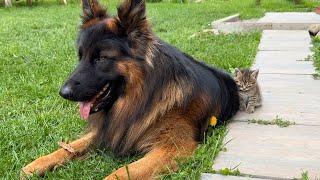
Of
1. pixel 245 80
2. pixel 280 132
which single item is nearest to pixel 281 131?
pixel 280 132

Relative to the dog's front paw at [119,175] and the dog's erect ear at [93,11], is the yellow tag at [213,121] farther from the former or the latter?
the dog's erect ear at [93,11]

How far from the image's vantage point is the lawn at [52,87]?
3.25m

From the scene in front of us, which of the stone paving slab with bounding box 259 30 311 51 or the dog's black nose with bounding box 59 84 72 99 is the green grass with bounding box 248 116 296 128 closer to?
the dog's black nose with bounding box 59 84 72 99

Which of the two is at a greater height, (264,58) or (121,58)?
(121,58)

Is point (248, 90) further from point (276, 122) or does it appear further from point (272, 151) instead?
point (272, 151)

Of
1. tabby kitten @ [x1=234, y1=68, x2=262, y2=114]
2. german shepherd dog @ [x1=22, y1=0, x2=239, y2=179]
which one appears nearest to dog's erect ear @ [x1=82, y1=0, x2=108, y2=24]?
german shepherd dog @ [x1=22, y1=0, x2=239, y2=179]

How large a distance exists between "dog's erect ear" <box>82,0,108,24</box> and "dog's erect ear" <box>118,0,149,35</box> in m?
0.25

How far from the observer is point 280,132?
11.9 ft

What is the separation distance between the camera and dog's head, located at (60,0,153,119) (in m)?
3.14

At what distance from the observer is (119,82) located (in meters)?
3.21

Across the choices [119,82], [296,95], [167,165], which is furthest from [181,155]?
[296,95]

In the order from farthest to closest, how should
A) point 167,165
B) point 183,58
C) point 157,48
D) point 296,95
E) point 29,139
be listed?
1. point 296,95
2. point 29,139
3. point 183,58
4. point 157,48
5. point 167,165

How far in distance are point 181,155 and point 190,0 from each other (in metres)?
17.7

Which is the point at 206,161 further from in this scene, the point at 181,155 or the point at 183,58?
the point at 183,58
